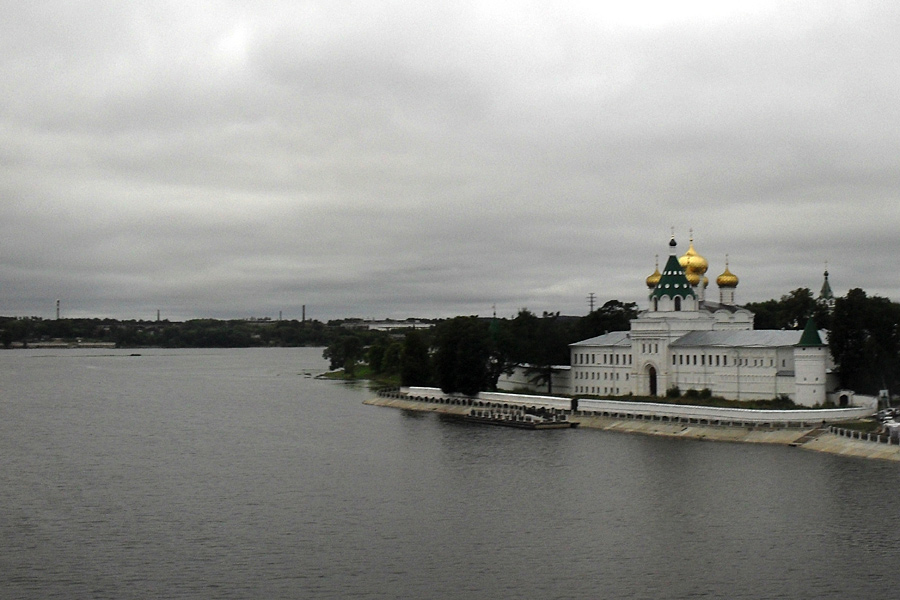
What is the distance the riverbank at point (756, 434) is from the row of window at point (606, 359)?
26.1ft

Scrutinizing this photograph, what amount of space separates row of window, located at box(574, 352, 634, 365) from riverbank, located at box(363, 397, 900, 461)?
7954mm

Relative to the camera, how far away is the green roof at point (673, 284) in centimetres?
6781

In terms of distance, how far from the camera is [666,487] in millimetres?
38812

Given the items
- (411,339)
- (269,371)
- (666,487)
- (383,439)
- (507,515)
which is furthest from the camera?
(269,371)

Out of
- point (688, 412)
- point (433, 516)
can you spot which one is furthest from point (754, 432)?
point (433, 516)

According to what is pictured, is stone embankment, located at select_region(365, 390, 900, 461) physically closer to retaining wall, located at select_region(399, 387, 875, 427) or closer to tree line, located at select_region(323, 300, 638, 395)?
retaining wall, located at select_region(399, 387, 875, 427)

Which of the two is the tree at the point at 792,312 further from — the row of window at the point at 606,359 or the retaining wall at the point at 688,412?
the retaining wall at the point at 688,412

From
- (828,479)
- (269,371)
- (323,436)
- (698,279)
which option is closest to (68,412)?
(323,436)

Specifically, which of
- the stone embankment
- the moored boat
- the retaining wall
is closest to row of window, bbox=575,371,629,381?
the retaining wall

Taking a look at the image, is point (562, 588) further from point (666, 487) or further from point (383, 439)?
point (383, 439)

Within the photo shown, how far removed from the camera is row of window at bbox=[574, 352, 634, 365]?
68938mm

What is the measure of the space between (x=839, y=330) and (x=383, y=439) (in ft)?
78.5

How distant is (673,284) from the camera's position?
68.0m

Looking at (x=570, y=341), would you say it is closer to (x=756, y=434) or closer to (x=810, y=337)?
(x=810, y=337)
